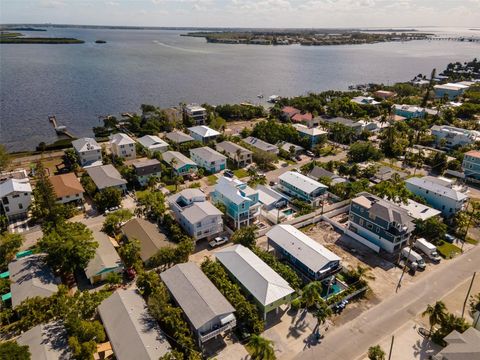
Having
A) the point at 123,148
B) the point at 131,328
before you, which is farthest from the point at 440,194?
the point at 123,148

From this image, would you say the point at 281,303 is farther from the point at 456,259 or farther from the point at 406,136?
the point at 406,136

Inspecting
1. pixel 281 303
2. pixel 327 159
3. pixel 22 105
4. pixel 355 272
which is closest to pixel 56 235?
pixel 281 303

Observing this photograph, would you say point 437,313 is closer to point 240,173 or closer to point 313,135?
point 240,173

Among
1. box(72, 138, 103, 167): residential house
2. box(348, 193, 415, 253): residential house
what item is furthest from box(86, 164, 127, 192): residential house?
box(348, 193, 415, 253): residential house

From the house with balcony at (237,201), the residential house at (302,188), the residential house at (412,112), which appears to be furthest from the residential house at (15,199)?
the residential house at (412,112)

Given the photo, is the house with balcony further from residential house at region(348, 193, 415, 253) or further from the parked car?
residential house at region(348, 193, 415, 253)

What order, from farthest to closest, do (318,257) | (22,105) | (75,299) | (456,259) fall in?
(22,105) → (456,259) → (318,257) → (75,299)

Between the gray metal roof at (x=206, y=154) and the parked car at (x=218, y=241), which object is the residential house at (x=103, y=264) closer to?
the parked car at (x=218, y=241)
